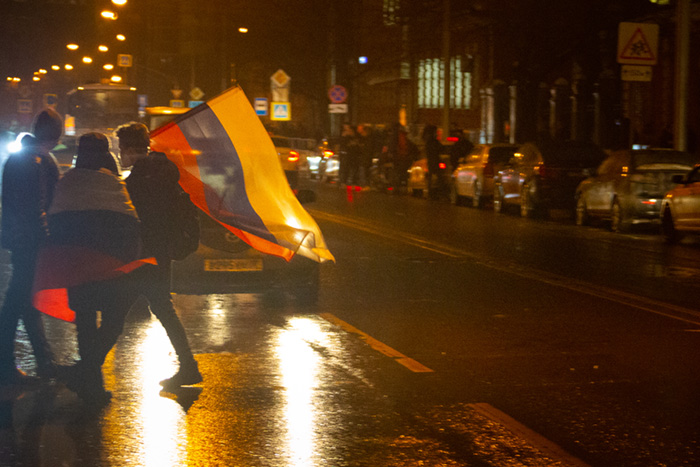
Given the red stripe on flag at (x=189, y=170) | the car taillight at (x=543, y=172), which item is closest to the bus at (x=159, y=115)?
the red stripe on flag at (x=189, y=170)

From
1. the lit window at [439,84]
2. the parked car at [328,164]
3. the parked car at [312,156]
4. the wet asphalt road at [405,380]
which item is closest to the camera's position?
the wet asphalt road at [405,380]

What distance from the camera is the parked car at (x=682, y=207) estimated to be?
16531 mm

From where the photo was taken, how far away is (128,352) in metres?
8.03

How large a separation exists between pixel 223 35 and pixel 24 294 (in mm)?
42029

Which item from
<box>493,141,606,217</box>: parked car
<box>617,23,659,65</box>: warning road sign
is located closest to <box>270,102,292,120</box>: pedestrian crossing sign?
<box>493,141,606,217</box>: parked car

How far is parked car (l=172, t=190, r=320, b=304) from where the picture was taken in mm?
10641

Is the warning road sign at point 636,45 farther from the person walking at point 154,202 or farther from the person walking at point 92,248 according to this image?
the person walking at point 92,248

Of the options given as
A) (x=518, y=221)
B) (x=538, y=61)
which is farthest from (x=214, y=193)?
(x=538, y=61)

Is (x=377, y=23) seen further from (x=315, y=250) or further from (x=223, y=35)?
(x=315, y=250)

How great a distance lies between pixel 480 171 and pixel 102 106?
95.6ft

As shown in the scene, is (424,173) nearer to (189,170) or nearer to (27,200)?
(189,170)

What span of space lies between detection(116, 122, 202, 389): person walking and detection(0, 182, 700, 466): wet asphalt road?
0.59 m

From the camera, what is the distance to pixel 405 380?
282 inches

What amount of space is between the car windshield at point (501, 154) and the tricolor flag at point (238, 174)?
60.8 ft
